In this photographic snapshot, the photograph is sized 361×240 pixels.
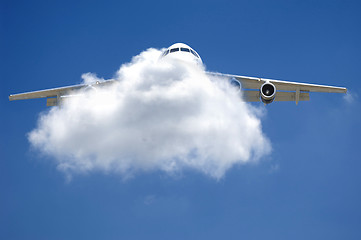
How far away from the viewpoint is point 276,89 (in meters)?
32.6

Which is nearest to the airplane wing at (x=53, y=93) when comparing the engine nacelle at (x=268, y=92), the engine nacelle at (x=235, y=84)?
the engine nacelle at (x=235, y=84)

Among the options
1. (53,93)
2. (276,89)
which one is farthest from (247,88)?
(53,93)

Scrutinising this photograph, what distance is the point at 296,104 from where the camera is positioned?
Answer: 32.4 meters

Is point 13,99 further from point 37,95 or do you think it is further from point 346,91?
point 346,91

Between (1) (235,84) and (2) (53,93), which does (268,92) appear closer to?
(1) (235,84)

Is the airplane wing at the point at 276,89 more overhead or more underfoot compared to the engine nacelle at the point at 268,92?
more overhead

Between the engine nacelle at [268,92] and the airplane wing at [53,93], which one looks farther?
the airplane wing at [53,93]

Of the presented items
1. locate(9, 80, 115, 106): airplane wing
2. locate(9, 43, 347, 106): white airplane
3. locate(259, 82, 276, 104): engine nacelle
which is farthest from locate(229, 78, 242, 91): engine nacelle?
locate(9, 80, 115, 106): airplane wing

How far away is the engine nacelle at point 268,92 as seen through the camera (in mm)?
29109

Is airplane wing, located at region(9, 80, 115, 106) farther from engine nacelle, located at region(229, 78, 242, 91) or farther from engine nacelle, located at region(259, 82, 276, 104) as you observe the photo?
engine nacelle, located at region(259, 82, 276, 104)

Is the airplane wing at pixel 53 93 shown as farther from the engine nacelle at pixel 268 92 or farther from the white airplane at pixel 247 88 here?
the engine nacelle at pixel 268 92

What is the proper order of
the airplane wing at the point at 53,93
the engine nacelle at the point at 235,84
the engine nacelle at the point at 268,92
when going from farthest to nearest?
the airplane wing at the point at 53,93, the engine nacelle at the point at 235,84, the engine nacelle at the point at 268,92

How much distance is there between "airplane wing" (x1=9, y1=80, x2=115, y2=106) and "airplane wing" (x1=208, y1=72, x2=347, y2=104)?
9213 millimetres

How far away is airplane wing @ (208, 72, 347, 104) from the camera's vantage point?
2938 cm
